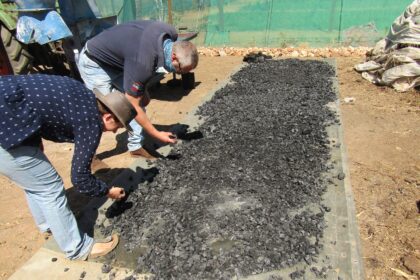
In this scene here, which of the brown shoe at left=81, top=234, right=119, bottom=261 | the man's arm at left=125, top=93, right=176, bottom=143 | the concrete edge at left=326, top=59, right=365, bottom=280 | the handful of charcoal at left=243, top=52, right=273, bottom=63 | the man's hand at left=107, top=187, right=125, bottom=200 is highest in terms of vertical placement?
the man's arm at left=125, top=93, right=176, bottom=143

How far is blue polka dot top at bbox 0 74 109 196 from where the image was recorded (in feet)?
6.52

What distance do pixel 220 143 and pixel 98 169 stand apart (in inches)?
58.7

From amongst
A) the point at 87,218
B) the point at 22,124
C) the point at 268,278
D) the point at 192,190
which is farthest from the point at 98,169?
the point at 268,278

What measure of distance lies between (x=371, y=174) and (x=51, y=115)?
3153 millimetres

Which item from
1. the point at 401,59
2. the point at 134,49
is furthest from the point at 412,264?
the point at 401,59

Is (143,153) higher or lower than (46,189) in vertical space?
lower

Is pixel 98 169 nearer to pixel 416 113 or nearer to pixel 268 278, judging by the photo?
pixel 268 278

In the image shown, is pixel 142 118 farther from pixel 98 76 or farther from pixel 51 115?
pixel 51 115

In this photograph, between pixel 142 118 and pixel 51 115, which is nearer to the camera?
pixel 51 115

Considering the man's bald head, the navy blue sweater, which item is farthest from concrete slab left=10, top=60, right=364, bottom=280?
the man's bald head

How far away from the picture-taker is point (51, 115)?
2.07m

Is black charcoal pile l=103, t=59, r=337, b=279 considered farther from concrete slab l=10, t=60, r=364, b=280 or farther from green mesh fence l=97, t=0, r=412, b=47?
green mesh fence l=97, t=0, r=412, b=47

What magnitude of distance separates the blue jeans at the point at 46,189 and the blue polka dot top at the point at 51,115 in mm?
109

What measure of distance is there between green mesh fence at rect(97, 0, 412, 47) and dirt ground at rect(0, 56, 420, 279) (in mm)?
3509
